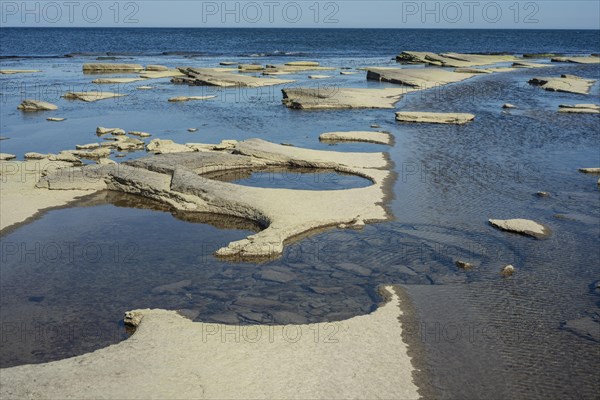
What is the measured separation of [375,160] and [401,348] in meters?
7.15

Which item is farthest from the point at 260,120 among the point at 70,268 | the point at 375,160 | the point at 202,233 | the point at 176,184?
the point at 70,268

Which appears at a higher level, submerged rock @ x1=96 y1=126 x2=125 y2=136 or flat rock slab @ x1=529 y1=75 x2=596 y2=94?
flat rock slab @ x1=529 y1=75 x2=596 y2=94

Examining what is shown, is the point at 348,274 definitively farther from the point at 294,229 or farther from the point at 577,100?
the point at 577,100

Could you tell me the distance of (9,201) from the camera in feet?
30.7

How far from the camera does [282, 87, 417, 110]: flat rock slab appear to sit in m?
19.3

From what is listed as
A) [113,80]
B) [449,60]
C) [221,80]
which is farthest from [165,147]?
[449,60]

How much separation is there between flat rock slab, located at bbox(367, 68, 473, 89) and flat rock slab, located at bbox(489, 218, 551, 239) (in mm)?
17410

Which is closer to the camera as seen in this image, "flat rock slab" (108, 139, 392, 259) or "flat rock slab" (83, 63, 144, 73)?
"flat rock slab" (108, 139, 392, 259)

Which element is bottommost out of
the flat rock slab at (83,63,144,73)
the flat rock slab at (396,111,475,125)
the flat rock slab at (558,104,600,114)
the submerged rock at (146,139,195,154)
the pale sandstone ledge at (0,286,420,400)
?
the pale sandstone ledge at (0,286,420,400)

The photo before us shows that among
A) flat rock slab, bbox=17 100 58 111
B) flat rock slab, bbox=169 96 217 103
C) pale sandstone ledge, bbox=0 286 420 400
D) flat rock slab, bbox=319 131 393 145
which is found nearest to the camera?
pale sandstone ledge, bbox=0 286 420 400

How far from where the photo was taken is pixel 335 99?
19781mm

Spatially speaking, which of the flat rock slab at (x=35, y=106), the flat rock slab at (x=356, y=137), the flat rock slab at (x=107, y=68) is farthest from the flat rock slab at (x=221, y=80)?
the flat rock slab at (x=356, y=137)

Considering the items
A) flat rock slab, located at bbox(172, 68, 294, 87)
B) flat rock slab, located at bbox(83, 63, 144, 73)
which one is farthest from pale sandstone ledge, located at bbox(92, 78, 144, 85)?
flat rock slab, located at bbox(83, 63, 144, 73)

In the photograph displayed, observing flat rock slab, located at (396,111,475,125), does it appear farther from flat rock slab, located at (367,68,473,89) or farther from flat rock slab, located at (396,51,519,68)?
flat rock slab, located at (396,51,519,68)
